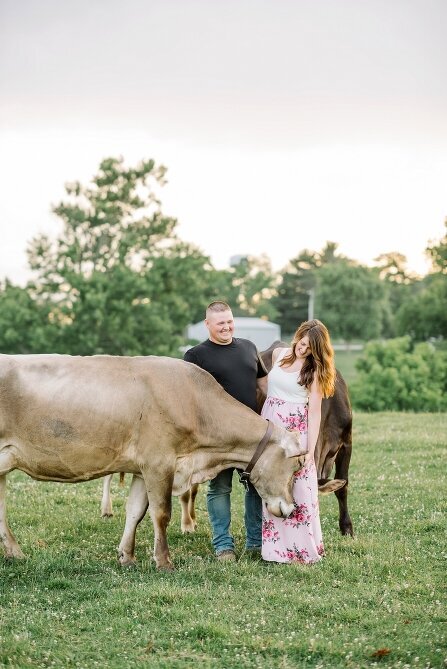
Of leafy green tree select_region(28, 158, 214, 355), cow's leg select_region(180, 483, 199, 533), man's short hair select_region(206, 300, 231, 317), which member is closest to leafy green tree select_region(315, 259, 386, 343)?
leafy green tree select_region(28, 158, 214, 355)

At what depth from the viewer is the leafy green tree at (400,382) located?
30484mm

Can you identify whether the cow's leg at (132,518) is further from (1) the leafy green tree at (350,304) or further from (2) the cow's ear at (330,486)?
(1) the leafy green tree at (350,304)

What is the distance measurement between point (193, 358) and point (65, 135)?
27.7 metres

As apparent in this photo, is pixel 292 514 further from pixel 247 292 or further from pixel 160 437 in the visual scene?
pixel 247 292

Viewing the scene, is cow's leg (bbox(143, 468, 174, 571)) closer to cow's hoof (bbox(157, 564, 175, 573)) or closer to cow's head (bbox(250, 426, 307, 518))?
cow's hoof (bbox(157, 564, 175, 573))

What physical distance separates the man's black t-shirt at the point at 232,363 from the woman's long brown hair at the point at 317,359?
0.38 m

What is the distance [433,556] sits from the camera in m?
7.62

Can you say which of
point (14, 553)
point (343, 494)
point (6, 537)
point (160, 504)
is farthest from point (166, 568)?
point (343, 494)

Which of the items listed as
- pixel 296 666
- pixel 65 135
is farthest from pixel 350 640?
pixel 65 135

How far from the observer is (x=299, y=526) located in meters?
7.64

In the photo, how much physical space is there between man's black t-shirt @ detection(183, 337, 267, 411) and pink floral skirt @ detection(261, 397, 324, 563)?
51cm

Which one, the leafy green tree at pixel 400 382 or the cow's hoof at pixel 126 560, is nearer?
the cow's hoof at pixel 126 560

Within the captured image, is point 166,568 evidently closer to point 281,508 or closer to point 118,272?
point 281,508

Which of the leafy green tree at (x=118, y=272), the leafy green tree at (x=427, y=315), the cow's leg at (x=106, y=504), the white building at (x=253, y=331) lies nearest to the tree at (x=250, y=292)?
the white building at (x=253, y=331)
